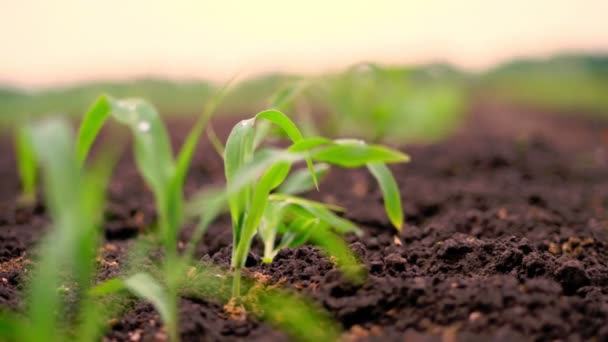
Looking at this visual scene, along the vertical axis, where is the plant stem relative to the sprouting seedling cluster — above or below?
below

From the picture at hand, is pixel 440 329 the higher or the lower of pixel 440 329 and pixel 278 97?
the lower

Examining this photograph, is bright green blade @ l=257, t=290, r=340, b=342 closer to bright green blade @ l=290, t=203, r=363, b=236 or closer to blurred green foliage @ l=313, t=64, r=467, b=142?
bright green blade @ l=290, t=203, r=363, b=236

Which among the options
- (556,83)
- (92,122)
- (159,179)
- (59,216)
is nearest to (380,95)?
(92,122)

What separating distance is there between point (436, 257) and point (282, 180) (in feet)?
1.55

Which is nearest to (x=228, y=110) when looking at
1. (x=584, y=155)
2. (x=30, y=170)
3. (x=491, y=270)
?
(x=584, y=155)

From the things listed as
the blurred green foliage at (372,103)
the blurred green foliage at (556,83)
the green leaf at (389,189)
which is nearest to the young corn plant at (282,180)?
the green leaf at (389,189)

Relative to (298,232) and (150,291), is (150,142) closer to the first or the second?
(150,291)

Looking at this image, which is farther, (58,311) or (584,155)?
(584,155)

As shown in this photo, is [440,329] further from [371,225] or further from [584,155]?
[584,155]

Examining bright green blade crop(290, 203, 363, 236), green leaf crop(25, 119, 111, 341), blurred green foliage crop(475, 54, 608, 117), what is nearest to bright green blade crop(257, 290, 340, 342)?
bright green blade crop(290, 203, 363, 236)

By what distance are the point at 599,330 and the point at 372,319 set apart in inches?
16.5

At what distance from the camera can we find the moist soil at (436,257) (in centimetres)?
123

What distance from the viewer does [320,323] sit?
1261 mm

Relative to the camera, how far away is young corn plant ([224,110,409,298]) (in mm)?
1182
